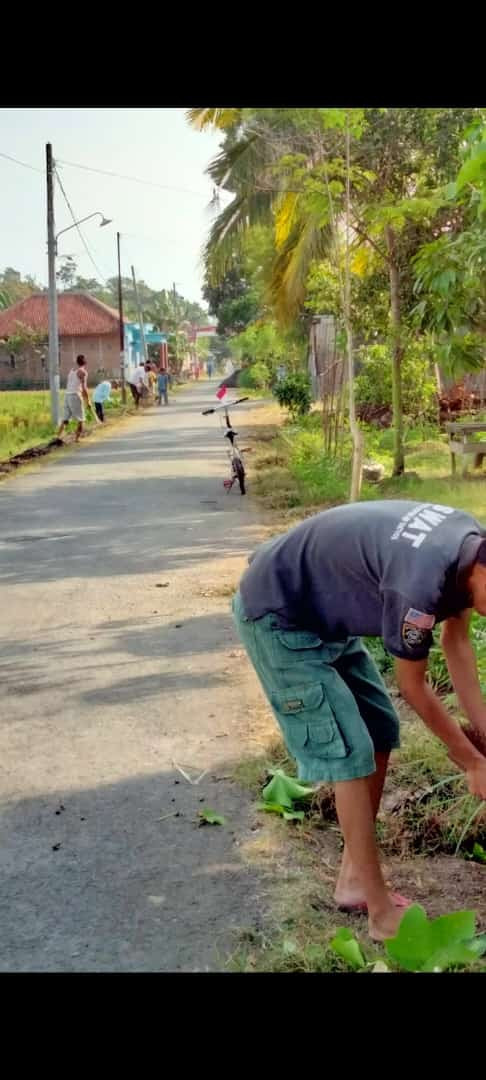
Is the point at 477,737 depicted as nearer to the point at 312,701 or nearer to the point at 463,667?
the point at 463,667

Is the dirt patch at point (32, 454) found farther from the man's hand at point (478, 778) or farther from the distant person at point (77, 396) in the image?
the man's hand at point (478, 778)

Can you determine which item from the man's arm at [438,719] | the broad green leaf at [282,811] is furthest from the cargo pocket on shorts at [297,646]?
the broad green leaf at [282,811]

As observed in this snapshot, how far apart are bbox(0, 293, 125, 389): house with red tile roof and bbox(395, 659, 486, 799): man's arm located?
5651 centimetres

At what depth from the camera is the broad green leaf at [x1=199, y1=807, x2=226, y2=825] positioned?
4188 millimetres

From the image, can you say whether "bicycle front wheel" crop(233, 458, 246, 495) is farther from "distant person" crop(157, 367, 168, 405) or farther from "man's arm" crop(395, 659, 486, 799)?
"distant person" crop(157, 367, 168, 405)

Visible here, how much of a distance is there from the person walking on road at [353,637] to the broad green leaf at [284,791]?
847 mm

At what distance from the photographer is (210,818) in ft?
13.8

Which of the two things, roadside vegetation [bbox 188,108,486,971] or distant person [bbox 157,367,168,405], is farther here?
distant person [bbox 157,367,168,405]

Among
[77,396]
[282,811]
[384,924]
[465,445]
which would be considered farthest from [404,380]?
[384,924]

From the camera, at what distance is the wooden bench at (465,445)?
12.2 metres

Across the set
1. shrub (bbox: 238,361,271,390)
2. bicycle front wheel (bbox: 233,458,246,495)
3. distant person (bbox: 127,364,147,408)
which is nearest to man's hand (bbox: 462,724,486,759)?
bicycle front wheel (bbox: 233,458,246,495)
